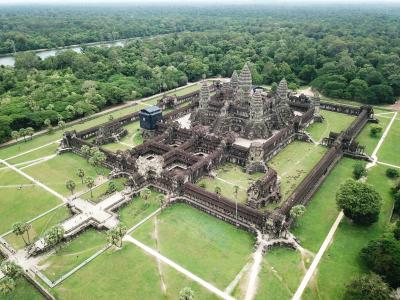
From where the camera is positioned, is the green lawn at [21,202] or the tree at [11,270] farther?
the green lawn at [21,202]

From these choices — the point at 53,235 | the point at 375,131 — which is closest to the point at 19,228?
the point at 53,235

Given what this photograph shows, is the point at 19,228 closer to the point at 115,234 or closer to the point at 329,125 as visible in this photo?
the point at 115,234

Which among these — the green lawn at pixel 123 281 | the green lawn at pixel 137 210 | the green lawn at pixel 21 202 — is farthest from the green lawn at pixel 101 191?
the green lawn at pixel 123 281

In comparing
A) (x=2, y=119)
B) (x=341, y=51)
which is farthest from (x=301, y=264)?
(x=341, y=51)

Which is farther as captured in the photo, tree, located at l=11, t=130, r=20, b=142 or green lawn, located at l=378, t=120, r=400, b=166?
tree, located at l=11, t=130, r=20, b=142

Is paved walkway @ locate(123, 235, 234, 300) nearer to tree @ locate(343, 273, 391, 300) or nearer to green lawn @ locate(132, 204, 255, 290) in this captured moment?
green lawn @ locate(132, 204, 255, 290)

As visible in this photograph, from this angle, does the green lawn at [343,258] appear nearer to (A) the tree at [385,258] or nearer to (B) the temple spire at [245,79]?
(A) the tree at [385,258]

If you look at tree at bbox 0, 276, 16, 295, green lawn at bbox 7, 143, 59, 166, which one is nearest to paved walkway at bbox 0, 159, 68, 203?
green lawn at bbox 7, 143, 59, 166
